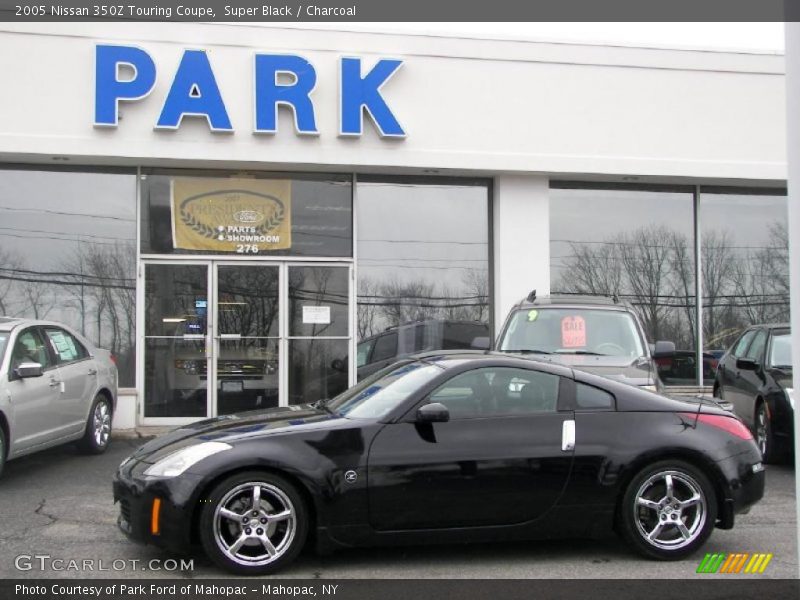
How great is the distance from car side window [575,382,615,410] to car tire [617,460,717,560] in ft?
1.65

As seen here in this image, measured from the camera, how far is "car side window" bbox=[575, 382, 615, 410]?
19.0 feet

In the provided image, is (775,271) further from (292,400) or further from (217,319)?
(217,319)

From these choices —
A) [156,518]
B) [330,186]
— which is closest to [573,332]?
[330,186]

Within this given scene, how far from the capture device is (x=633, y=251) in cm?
1375

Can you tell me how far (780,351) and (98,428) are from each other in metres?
7.94

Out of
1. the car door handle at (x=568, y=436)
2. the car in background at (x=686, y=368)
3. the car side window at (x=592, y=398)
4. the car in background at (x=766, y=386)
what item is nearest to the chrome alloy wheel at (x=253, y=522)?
the car door handle at (x=568, y=436)

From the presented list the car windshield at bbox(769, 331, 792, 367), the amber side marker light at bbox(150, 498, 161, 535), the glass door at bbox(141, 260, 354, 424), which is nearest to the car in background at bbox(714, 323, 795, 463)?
the car windshield at bbox(769, 331, 792, 367)

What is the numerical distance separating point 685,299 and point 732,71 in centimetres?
371

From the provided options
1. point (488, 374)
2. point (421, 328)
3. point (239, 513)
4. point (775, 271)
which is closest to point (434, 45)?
point (421, 328)

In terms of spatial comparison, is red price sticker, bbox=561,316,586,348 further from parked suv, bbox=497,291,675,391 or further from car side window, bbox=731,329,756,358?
car side window, bbox=731,329,756,358

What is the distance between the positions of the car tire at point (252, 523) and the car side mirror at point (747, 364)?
6419 millimetres

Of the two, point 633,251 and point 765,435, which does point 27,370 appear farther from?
point 633,251

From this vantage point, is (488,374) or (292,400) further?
(292,400)

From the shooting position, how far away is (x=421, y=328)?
13062 mm
